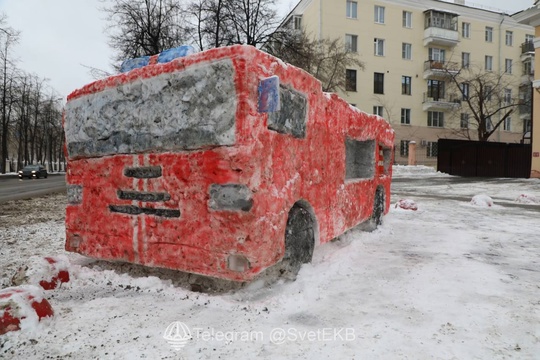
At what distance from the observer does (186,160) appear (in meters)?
2.99

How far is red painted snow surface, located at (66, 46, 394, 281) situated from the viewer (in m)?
2.76

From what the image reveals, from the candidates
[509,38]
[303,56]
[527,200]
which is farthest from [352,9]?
[527,200]

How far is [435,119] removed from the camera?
35.2 metres

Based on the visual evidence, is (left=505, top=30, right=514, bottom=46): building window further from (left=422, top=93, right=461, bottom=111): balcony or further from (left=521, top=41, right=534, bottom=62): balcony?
(left=422, top=93, right=461, bottom=111): balcony

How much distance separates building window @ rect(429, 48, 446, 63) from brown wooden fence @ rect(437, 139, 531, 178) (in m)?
13.3

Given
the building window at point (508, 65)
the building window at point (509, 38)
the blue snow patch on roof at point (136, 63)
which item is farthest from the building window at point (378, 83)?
the blue snow patch on roof at point (136, 63)

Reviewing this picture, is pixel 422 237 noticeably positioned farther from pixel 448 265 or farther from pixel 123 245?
pixel 123 245

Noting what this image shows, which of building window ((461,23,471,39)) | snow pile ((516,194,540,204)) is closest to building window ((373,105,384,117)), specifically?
building window ((461,23,471,39))

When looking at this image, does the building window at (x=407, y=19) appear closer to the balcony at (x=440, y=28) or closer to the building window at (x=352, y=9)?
the balcony at (x=440, y=28)

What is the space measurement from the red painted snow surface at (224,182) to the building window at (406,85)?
107ft

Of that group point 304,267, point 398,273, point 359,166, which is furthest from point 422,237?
point 304,267

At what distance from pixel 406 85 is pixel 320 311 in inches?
1366

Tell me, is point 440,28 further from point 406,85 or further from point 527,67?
point 527,67

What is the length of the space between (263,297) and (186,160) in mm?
1198
